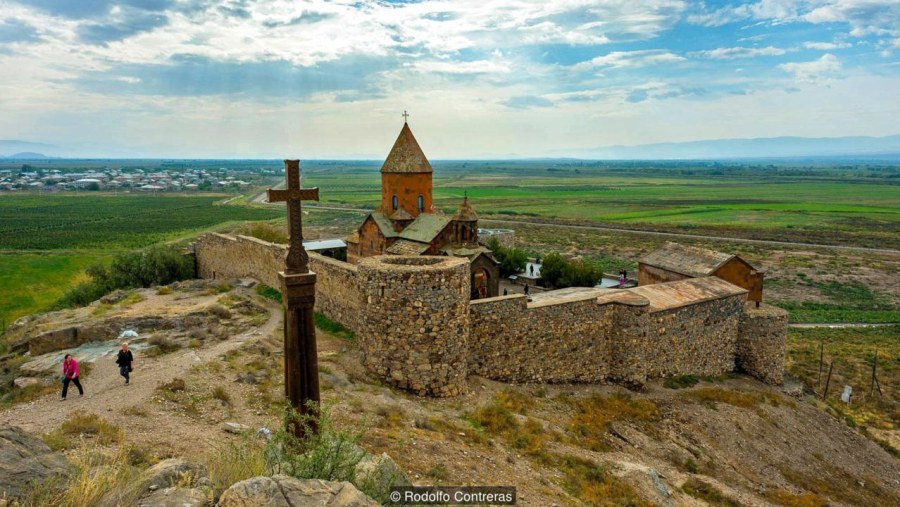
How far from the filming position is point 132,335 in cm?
1363

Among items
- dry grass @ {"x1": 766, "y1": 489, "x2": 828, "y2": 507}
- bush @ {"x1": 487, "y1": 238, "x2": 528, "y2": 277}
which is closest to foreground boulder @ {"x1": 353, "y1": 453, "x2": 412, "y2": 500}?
dry grass @ {"x1": 766, "y1": 489, "x2": 828, "y2": 507}

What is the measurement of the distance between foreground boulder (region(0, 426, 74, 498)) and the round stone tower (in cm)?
675

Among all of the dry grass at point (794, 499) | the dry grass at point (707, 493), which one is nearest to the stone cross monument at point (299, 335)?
the dry grass at point (707, 493)

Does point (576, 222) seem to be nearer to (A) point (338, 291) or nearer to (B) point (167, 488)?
(A) point (338, 291)

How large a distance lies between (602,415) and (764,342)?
7.59 m

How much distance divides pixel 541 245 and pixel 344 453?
160 feet

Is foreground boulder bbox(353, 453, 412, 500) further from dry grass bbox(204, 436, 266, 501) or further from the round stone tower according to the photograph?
the round stone tower

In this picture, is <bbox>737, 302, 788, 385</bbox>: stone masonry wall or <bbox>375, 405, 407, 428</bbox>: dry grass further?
<bbox>737, 302, 788, 385</bbox>: stone masonry wall

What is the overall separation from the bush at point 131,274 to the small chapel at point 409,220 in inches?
312

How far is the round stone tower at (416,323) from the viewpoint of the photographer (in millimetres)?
11625

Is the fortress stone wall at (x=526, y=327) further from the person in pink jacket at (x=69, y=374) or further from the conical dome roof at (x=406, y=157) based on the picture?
the conical dome roof at (x=406, y=157)

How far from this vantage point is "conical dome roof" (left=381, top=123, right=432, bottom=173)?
2477 centimetres

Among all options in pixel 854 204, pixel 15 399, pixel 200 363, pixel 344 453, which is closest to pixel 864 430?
pixel 344 453

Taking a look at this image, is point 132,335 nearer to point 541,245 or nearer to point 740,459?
point 740,459
